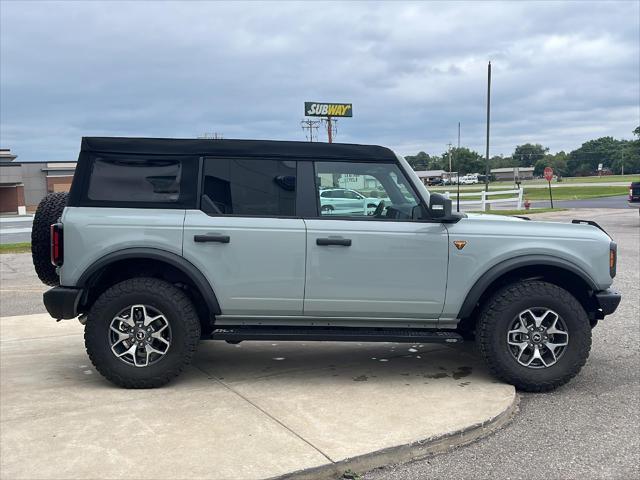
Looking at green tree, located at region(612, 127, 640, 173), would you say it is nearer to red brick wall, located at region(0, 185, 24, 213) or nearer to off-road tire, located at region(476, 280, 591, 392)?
red brick wall, located at region(0, 185, 24, 213)

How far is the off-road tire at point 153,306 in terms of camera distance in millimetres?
4328

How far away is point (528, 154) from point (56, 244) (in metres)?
159

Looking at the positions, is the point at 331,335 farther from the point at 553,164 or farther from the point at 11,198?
the point at 553,164

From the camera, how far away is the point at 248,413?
12.9 feet

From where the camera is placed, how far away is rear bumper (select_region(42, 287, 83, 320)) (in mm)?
4285

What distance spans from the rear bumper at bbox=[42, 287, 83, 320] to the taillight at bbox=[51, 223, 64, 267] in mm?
223

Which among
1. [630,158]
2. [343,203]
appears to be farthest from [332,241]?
[630,158]

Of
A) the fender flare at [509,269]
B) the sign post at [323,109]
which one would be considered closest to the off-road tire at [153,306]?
the fender flare at [509,269]

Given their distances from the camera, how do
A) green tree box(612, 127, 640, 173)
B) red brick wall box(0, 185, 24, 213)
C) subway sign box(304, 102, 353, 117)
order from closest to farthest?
subway sign box(304, 102, 353, 117)
red brick wall box(0, 185, 24, 213)
green tree box(612, 127, 640, 173)

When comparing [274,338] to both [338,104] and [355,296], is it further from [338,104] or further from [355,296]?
[338,104]

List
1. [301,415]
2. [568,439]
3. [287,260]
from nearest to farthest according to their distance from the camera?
[568,439], [301,415], [287,260]

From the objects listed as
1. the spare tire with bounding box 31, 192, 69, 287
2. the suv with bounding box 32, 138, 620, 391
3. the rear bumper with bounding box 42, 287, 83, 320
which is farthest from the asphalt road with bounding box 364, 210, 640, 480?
the spare tire with bounding box 31, 192, 69, 287

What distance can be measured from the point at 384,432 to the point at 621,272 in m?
7.88

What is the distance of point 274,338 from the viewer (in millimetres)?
4453
